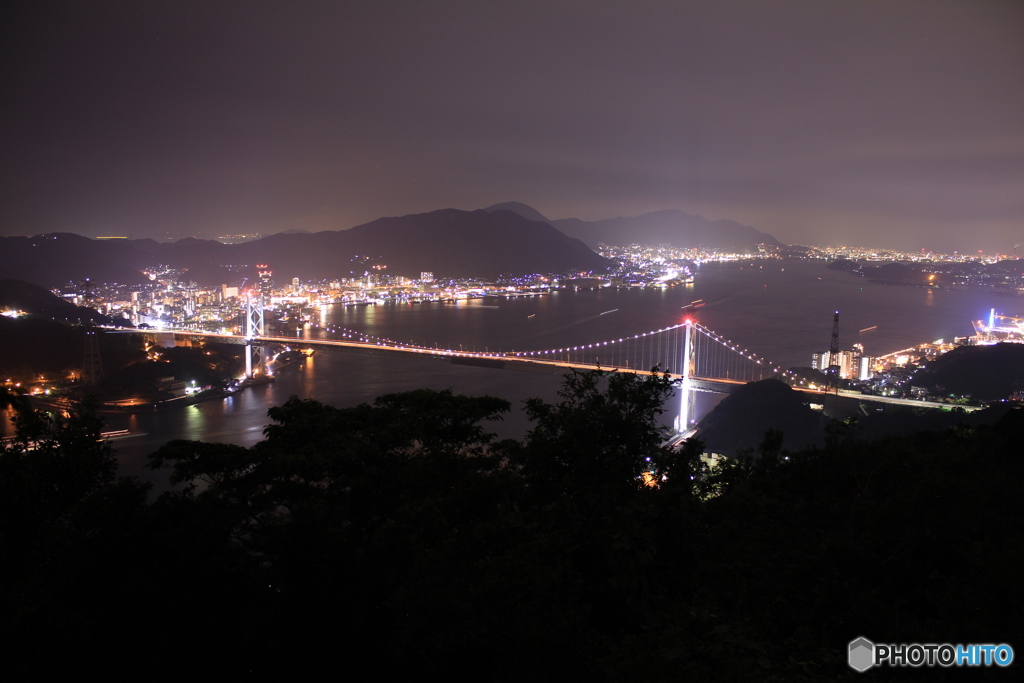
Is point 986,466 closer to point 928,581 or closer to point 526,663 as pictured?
point 928,581

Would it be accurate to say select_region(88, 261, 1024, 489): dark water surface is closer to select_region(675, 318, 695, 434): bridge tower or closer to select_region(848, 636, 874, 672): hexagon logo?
select_region(675, 318, 695, 434): bridge tower

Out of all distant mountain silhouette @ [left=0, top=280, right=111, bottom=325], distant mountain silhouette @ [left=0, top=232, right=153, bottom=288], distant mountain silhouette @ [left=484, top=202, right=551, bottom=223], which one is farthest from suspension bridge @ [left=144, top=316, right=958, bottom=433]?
distant mountain silhouette @ [left=484, top=202, right=551, bottom=223]

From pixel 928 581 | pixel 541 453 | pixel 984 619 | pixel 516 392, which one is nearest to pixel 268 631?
pixel 541 453

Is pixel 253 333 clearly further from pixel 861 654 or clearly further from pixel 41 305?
pixel 861 654

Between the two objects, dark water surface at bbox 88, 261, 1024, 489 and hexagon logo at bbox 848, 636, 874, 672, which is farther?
dark water surface at bbox 88, 261, 1024, 489

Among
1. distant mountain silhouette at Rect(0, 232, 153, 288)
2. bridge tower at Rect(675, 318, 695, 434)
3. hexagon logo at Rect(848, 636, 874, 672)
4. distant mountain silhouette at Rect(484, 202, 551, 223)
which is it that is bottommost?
bridge tower at Rect(675, 318, 695, 434)

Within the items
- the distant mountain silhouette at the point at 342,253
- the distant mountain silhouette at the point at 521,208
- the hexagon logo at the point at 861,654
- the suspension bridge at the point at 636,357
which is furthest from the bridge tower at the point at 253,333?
the distant mountain silhouette at the point at 521,208

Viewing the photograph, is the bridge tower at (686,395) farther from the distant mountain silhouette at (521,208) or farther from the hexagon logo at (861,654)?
the distant mountain silhouette at (521,208)
